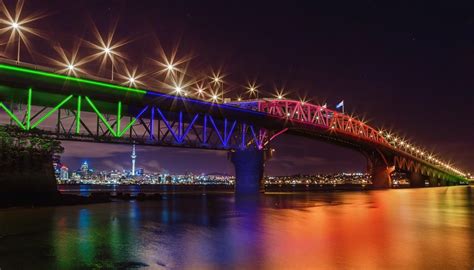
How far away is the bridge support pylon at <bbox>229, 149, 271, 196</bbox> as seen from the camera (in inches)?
3511

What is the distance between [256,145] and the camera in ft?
301

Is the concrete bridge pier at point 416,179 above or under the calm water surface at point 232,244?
above

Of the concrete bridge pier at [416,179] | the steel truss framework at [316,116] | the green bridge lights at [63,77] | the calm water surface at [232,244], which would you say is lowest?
the calm water surface at [232,244]

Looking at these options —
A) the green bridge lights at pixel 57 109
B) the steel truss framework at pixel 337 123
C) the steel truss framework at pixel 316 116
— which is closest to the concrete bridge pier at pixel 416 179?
the steel truss framework at pixel 337 123

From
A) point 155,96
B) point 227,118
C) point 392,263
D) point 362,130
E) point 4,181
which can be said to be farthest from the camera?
point 362,130

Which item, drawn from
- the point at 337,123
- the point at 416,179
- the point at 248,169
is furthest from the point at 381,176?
the point at 248,169

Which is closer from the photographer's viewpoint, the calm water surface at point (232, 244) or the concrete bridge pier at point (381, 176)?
the calm water surface at point (232, 244)

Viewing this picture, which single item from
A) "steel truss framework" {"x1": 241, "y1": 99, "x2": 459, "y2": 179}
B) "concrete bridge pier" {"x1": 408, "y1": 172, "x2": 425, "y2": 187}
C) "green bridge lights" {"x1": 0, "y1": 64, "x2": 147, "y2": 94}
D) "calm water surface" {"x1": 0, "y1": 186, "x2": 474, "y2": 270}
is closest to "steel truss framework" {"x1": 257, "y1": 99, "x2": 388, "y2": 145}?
"steel truss framework" {"x1": 241, "y1": 99, "x2": 459, "y2": 179}

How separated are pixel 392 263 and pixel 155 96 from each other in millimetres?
54378

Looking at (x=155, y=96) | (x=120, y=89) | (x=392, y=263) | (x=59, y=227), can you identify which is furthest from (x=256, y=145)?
(x=392, y=263)

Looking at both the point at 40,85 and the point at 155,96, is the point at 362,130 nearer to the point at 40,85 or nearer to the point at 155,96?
the point at 155,96

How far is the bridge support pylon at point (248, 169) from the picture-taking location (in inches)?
3511

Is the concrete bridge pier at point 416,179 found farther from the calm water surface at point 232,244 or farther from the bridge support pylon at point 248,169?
the calm water surface at point 232,244

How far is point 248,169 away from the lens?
90375 millimetres
